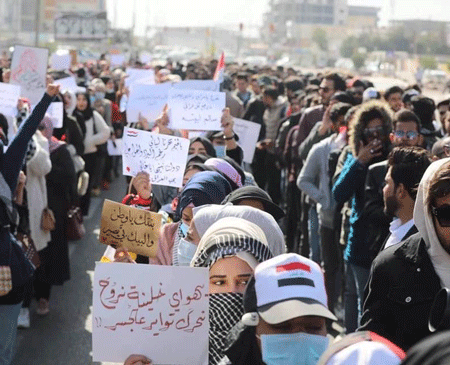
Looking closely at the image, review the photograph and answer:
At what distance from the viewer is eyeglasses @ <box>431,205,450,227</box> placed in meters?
3.62

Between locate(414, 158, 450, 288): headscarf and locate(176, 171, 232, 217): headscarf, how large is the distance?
5.13 feet

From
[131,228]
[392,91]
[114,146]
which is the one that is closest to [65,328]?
[131,228]

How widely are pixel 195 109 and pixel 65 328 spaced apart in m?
2.27

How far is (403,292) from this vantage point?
3.64 meters

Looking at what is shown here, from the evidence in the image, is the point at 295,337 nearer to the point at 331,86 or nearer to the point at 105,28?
the point at 331,86

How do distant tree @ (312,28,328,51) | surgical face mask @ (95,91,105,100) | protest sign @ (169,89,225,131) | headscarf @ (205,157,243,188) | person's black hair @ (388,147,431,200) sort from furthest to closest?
distant tree @ (312,28,328,51) → surgical face mask @ (95,91,105,100) → protest sign @ (169,89,225,131) → headscarf @ (205,157,243,188) → person's black hair @ (388,147,431,200)

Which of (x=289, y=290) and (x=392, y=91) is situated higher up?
(x=289, y=290)

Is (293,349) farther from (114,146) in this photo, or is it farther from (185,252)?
(114,146)

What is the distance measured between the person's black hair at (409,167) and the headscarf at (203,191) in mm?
869

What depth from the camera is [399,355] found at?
7.89 ft

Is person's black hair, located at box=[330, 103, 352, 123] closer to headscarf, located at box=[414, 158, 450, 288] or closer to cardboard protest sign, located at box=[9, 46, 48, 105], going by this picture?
cardboard protest sign, located at box=[9, 46, 48, 105]

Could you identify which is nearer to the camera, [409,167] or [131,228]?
[131,228]

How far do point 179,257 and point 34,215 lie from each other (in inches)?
152

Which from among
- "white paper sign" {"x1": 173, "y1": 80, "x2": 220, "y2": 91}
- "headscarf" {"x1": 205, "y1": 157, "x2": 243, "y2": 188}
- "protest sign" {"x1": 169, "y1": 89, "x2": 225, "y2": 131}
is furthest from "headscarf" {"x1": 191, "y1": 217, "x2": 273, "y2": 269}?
"white paper sign" {"x1": 173, "y1": 80, "x2": 220, "y2": 91}
